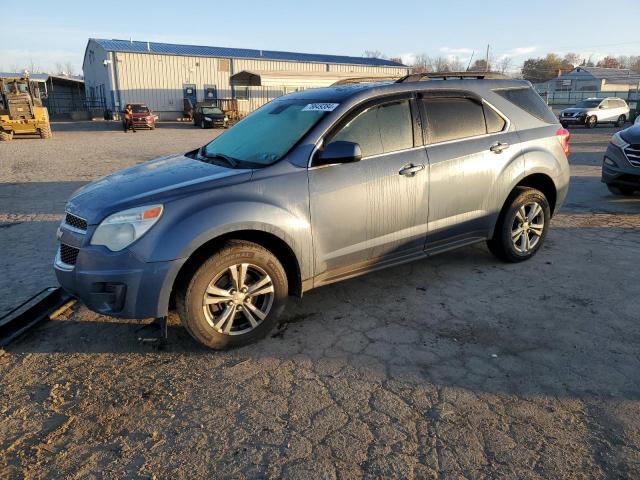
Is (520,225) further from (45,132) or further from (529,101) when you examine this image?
(45,132)

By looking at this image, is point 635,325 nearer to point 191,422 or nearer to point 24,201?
point 191,422

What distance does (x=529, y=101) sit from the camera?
505 centimetres

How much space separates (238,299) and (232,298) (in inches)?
1.8

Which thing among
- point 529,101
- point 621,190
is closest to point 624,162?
point 621,190

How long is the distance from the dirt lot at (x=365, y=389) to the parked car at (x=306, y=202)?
1.34ft

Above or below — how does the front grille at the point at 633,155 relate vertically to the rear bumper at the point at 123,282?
above

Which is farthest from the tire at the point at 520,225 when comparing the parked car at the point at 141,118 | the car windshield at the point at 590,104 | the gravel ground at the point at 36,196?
the parked car at the point at 141,118

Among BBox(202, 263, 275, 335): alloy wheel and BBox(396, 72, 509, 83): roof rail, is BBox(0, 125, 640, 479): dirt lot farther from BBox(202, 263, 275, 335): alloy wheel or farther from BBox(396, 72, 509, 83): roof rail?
BBox(396, 72, 509, 83): roof rail

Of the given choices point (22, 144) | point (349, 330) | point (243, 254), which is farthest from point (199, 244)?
point (22, 144)

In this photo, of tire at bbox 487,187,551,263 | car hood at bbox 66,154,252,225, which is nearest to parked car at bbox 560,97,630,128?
tire at bbox 487,187,551,263

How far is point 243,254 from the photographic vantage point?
133 inches

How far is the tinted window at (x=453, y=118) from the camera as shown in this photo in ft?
14.2

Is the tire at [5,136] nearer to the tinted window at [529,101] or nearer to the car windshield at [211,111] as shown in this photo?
the car windshield at [211,111]

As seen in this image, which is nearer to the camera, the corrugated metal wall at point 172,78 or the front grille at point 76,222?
the front grille at point 76,222
